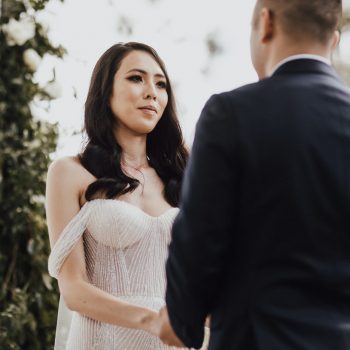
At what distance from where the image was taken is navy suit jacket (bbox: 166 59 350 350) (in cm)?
154

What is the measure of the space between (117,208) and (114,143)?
31 cm

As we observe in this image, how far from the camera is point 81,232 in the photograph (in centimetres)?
261

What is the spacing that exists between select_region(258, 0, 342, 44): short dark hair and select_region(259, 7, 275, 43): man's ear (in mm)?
12

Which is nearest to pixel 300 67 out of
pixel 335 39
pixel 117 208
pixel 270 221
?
pixel 335 39

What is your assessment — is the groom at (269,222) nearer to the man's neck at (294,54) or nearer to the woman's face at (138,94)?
the man's neck at (294,54)

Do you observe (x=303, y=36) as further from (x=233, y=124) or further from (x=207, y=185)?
(x=207, y=185)

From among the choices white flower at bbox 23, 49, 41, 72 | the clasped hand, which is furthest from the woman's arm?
white flower at bbox 23, 49, 41, 72

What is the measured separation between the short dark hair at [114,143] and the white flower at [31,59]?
1761mm


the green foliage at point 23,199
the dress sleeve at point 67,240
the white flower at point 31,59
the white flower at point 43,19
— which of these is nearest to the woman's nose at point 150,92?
the dress sleeve at point 67,240

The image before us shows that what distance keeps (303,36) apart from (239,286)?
0.53 meters

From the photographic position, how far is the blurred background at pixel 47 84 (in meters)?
4.58

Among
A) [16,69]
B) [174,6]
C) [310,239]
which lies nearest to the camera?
[310,239]

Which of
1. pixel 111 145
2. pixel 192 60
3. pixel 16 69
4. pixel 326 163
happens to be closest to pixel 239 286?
pixel 326 163

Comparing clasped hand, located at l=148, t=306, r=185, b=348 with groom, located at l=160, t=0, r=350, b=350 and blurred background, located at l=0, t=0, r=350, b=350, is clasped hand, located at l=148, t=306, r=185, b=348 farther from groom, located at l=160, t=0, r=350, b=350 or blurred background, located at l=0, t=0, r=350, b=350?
blurred background, located at l=0, t=0, r=350, b=350
